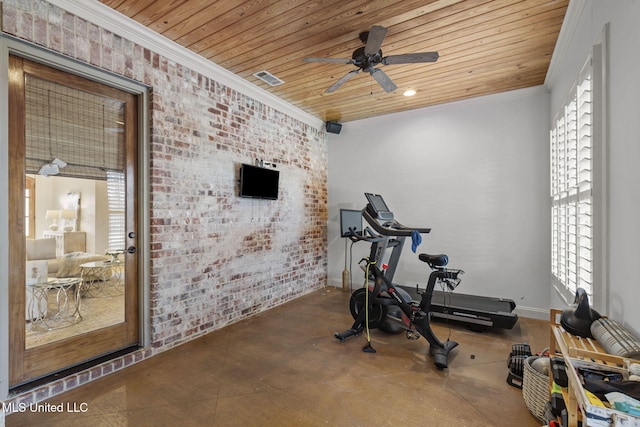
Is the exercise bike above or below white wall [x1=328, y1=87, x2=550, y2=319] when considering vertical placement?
below

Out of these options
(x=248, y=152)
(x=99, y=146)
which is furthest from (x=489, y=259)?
(x=99, y=146)

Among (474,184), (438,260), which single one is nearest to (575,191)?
(438,260)

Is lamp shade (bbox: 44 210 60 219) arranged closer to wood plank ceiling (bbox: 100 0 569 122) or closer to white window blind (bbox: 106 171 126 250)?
white window blind (bbox: 106 171 126 250)

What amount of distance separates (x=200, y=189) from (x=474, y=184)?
12.6 feet

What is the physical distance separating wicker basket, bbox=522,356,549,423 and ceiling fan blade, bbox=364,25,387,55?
277 cm

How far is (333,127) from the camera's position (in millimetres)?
5512

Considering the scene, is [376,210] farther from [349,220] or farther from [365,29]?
[365,29]

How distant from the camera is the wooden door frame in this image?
2.05 m

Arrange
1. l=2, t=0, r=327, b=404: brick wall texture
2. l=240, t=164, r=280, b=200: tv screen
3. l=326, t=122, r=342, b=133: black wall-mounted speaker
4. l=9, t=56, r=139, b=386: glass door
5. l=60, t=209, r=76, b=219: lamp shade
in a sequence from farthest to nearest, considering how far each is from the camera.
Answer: l=326, t=122, r=342, b=133: black wall-mounted speaker, l=240, t=164, r=280, b=200: tv screen, l=2, t=0, r=327, b=404: brick wall texture, l=60, t=209, r=76, b=219: lamp shade, l=9, t=56, r=139, b=386: glass door

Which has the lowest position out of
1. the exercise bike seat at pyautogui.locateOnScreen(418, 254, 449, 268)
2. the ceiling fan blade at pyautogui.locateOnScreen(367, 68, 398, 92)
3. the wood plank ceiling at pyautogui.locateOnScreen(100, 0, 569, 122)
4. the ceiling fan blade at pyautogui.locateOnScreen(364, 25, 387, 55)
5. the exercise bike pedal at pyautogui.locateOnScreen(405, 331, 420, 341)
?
the exercise bike pedal at pyautogui.locateOnScreen(405, 331, 420, 341)

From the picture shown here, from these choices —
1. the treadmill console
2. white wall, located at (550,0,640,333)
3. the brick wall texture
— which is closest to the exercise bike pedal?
the treadmill console

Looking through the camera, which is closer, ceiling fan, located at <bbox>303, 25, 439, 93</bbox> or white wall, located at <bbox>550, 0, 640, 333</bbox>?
white wall, located at <bbox>550, 0, 640, 333</bbox>

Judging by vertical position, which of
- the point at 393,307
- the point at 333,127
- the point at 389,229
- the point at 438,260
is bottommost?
the point at 393,307

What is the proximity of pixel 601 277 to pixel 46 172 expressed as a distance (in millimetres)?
4093
